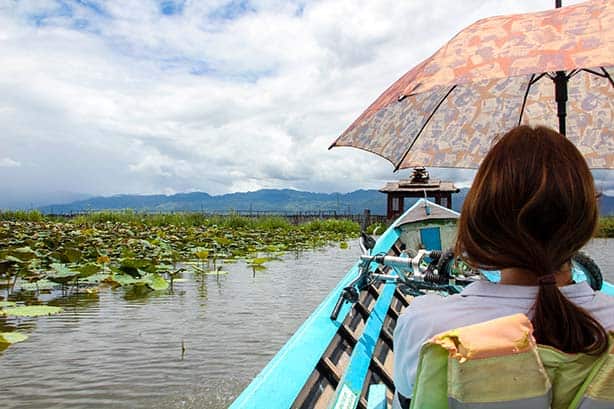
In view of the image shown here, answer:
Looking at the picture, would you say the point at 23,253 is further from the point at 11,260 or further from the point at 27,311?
the point at 27,311

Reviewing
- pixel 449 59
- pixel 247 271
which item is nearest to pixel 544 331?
pixel 449 59

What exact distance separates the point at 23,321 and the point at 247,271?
12.4ft

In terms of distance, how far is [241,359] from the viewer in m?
3.78

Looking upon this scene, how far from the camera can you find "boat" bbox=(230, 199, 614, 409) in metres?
1.51

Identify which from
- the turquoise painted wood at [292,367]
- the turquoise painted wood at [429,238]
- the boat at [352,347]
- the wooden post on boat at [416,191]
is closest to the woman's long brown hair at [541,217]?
the boat at [352,347]

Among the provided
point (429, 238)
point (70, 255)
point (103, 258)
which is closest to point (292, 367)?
point (429, 238)

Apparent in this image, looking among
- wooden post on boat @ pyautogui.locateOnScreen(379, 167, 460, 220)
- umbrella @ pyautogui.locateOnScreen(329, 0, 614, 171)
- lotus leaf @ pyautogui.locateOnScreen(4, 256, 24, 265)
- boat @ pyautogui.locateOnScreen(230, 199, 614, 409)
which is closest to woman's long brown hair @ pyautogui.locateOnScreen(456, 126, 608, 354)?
boat @ pyautogui.locateOnScreen(230, 199, 614, 409)

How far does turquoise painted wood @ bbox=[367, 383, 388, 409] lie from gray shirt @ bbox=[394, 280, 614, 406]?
32.3 inches

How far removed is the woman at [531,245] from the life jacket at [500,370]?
0.04 meters

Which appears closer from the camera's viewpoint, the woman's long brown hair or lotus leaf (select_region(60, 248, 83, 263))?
the woman's long brown hair

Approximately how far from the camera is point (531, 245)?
876mm

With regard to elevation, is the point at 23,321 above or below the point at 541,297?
below

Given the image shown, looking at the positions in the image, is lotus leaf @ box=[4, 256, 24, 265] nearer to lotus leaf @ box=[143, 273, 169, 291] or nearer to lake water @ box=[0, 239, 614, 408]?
lake water @ box=[0, 239, 614, 408]

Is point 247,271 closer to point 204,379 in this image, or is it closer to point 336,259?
point 336,259
